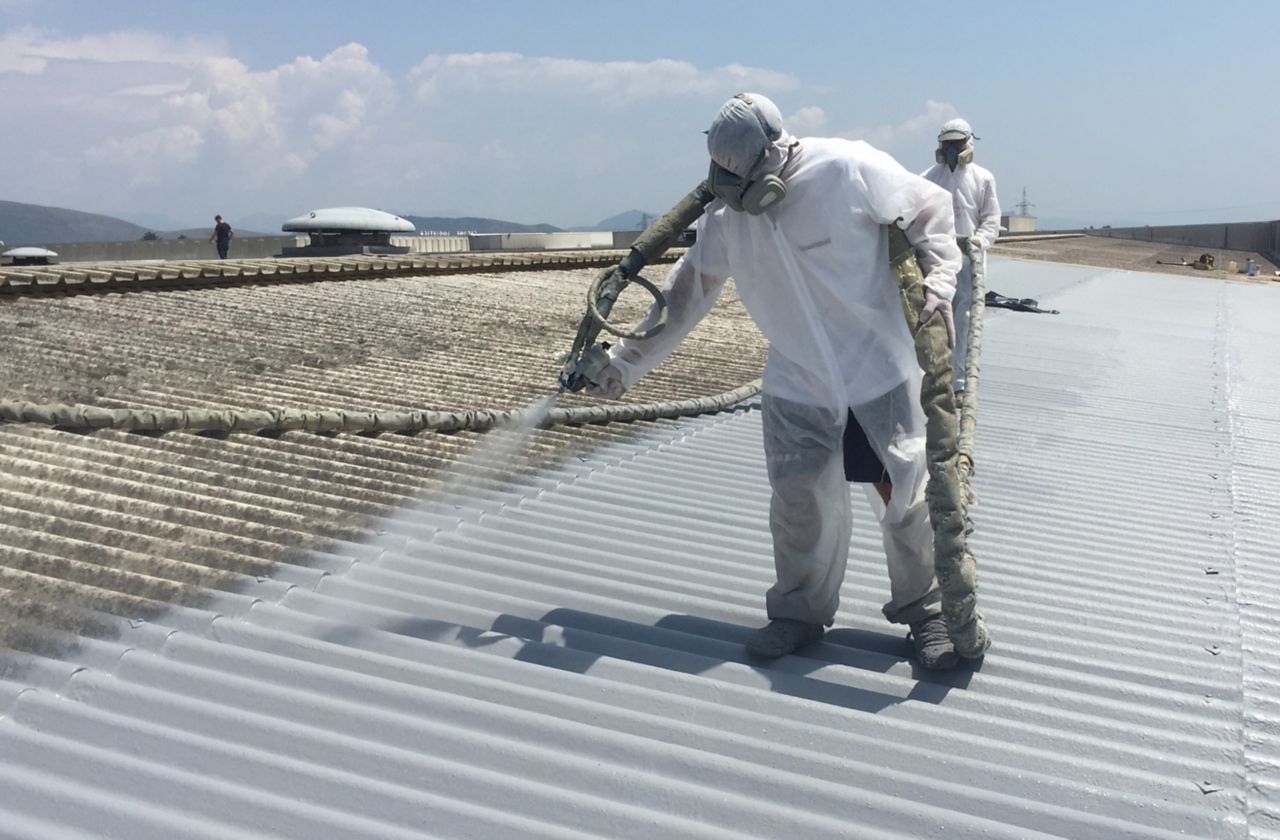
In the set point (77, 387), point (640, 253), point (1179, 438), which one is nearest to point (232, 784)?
point (640, 253)

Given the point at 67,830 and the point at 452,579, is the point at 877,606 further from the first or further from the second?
the point at 67,830

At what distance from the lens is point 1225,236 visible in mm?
46750

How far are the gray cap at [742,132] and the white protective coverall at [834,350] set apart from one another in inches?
3.6

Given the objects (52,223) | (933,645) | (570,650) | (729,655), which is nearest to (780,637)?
(729,655)

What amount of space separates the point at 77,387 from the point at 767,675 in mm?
3922

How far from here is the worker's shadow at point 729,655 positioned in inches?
117

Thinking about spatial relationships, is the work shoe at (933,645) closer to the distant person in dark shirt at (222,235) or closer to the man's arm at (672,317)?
the man's arm at (672,317)

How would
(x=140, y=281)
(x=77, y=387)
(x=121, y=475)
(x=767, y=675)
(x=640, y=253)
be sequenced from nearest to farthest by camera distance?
(x=767, y=675)
(x=640, y=253)
(x=121, y=475)
(x=77, y=387)
(x=140, y=281)

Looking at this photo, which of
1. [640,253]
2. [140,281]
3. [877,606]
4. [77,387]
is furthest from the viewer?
[140,281]

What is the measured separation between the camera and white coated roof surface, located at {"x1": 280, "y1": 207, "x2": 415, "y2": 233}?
98.2 ft

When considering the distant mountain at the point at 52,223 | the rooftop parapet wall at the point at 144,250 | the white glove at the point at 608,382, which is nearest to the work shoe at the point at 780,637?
the white glove at the point at 608,382

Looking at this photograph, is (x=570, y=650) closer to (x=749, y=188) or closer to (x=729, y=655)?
(x=729, y=655)

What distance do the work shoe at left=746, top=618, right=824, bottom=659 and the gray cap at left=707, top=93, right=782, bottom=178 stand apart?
4.10 feet

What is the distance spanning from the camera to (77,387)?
17.7 ft
